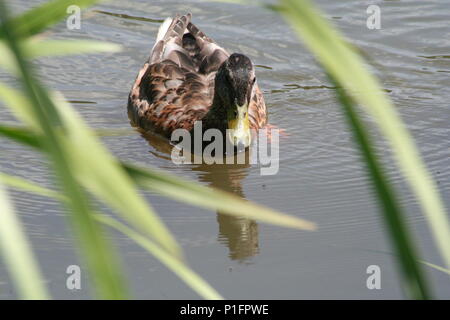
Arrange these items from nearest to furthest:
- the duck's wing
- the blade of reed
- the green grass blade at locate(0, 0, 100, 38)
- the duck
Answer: the blade of reed
the green grass blade at locate(0, 0, 100, 38)
the duck
the duck's wing

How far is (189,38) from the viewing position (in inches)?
333

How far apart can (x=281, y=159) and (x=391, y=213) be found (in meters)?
5.56

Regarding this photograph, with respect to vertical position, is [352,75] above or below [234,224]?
below

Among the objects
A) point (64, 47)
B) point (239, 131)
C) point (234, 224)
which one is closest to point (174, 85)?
point (239, 131)

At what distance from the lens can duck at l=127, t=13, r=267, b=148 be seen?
22.4 feet

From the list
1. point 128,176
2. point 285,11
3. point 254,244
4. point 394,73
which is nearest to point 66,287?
point 254,244

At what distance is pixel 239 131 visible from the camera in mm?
6926

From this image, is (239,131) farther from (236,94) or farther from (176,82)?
(176,82)

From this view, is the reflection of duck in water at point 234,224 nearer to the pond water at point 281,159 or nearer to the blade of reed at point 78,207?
the pond water at point 281,159

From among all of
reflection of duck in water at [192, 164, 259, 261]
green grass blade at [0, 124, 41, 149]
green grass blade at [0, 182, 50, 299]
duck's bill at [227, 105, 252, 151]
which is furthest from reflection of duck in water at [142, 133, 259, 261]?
green grass blade at [0, 182, 50, 299]

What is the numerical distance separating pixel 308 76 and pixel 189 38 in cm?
132

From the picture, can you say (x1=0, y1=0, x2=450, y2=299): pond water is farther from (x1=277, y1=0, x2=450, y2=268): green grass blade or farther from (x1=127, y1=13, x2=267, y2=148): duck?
(x1=277, y1=0, x2=450, y2=268): green grass blade

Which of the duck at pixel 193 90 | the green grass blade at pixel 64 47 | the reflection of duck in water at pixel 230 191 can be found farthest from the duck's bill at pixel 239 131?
the green grass blade at pixel 64 47

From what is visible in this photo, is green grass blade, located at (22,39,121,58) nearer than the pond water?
Yes
